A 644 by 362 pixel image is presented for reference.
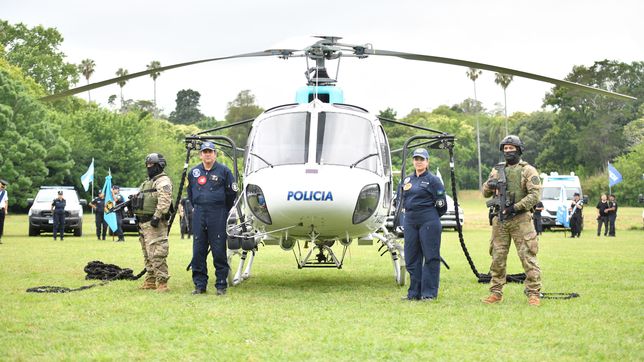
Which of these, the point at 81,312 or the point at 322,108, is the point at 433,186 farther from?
the point at 81,312

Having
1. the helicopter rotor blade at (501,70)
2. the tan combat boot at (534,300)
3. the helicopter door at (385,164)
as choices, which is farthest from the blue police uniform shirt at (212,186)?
the tan combat boot at (534,300)

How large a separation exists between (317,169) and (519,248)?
2.62 m

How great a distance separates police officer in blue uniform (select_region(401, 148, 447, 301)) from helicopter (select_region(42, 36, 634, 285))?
0.69 metres

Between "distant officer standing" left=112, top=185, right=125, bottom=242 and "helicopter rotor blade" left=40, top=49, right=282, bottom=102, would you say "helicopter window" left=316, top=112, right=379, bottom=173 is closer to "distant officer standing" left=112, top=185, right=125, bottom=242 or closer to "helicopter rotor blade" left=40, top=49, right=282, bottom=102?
"helicopter rotor blade" left=40, top=49, right=282, bottom=102

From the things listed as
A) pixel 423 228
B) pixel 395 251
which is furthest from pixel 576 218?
pixel 423 228

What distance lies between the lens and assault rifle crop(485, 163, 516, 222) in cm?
985

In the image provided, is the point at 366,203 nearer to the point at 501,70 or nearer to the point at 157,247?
the point at 501,70

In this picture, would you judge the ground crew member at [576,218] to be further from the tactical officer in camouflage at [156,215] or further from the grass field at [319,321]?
the tactical officer in camouflage at [156,215]

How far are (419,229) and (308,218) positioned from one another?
1.38m

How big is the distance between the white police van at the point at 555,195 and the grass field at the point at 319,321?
2128 centimetres

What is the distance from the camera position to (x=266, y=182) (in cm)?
1066

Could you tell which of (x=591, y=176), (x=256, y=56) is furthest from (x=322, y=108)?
(x=591, y=176)

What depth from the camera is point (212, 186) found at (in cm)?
1100

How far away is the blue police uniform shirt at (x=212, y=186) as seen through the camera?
1101cm
